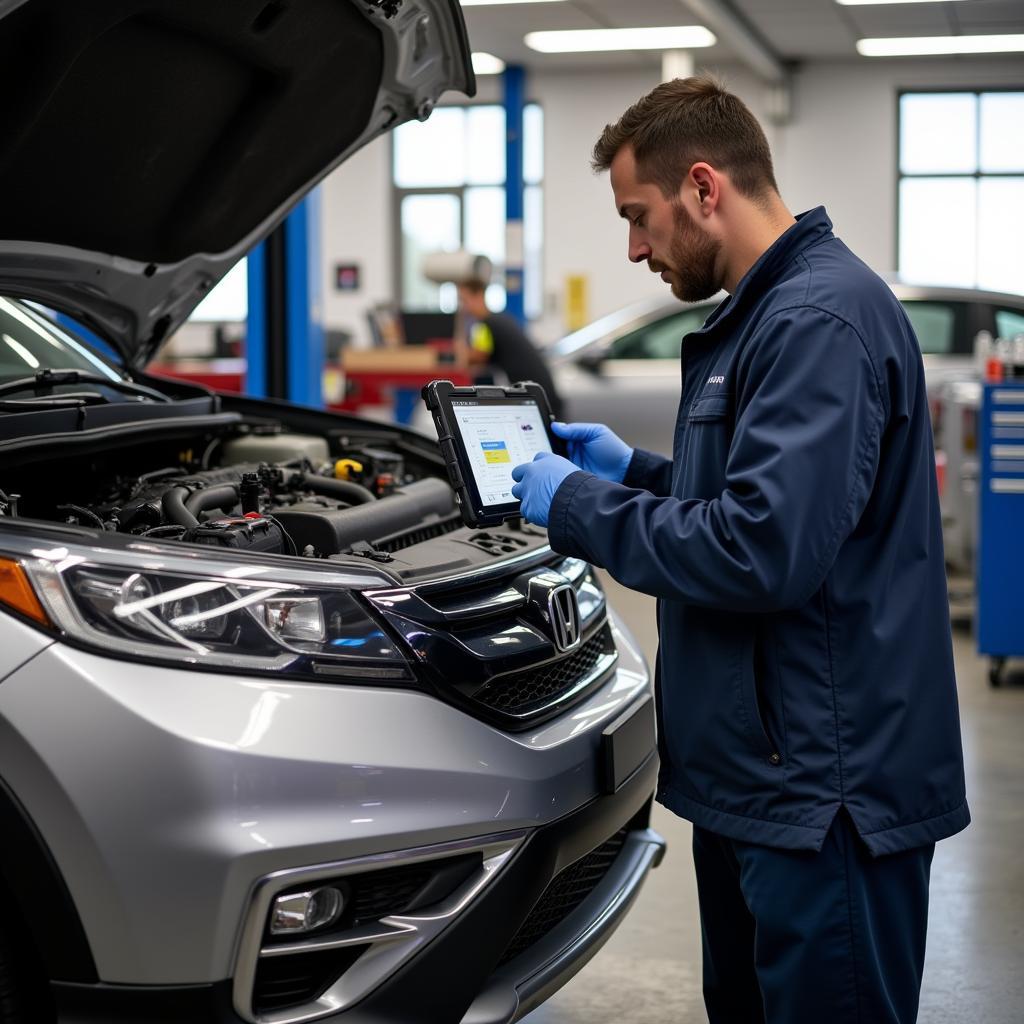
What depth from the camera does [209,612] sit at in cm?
158

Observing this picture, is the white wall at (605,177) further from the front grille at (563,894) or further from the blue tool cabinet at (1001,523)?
the front grille at (563,894)

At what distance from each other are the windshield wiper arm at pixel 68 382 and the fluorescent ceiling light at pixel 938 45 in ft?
35.2

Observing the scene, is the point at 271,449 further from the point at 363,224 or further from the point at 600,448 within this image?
the point at 363,224

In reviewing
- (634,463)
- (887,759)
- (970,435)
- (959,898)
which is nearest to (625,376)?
(970,435)

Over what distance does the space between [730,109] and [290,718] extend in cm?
87

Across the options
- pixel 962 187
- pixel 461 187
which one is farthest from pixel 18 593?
pixel 461 187

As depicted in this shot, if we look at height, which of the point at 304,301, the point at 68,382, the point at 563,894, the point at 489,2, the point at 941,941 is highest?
the point at 489,2

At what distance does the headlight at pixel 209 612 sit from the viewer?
5.00 ft

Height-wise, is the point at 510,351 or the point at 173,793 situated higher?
the point at 510,351

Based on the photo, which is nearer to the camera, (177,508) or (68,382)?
(177,508)

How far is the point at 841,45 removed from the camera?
40.6 feet

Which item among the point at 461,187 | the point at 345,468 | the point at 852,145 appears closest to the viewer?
the point at 345,468

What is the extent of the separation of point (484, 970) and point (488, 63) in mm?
12309

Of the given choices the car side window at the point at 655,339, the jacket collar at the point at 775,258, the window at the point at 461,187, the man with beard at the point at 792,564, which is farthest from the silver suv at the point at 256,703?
the window at the point at 461,187
